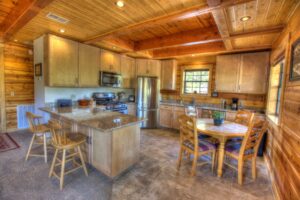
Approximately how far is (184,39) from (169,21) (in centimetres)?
106

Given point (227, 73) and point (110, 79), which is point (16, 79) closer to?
point (110, 79)

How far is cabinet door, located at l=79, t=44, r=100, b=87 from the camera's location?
3.83 metres

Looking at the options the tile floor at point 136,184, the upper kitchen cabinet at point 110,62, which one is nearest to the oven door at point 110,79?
the upper kitchen cabinet at point 110,62

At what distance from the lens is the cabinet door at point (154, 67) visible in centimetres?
532

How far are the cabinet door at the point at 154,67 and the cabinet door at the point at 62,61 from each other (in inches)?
98.5

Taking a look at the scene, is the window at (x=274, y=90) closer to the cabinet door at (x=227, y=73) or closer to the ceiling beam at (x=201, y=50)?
the ceiling beam at (x=201, y=50)

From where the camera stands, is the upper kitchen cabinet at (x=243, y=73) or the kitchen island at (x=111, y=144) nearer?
the kitchen island at (x=111, y=144)

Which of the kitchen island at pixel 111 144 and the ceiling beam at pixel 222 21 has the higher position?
the ceiling beam at pixel 222 21

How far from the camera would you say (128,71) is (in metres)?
5.14

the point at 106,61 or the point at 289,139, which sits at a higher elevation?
the point at 106,61

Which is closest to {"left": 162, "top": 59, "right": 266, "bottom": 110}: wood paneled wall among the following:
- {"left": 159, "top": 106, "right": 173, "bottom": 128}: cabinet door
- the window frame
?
the window frame

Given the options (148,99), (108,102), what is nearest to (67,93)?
(108,102)

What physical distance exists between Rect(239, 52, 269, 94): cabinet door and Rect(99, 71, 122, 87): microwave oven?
11.8 ft

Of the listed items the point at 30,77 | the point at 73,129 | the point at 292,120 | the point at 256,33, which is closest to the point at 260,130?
the point at 292,120
